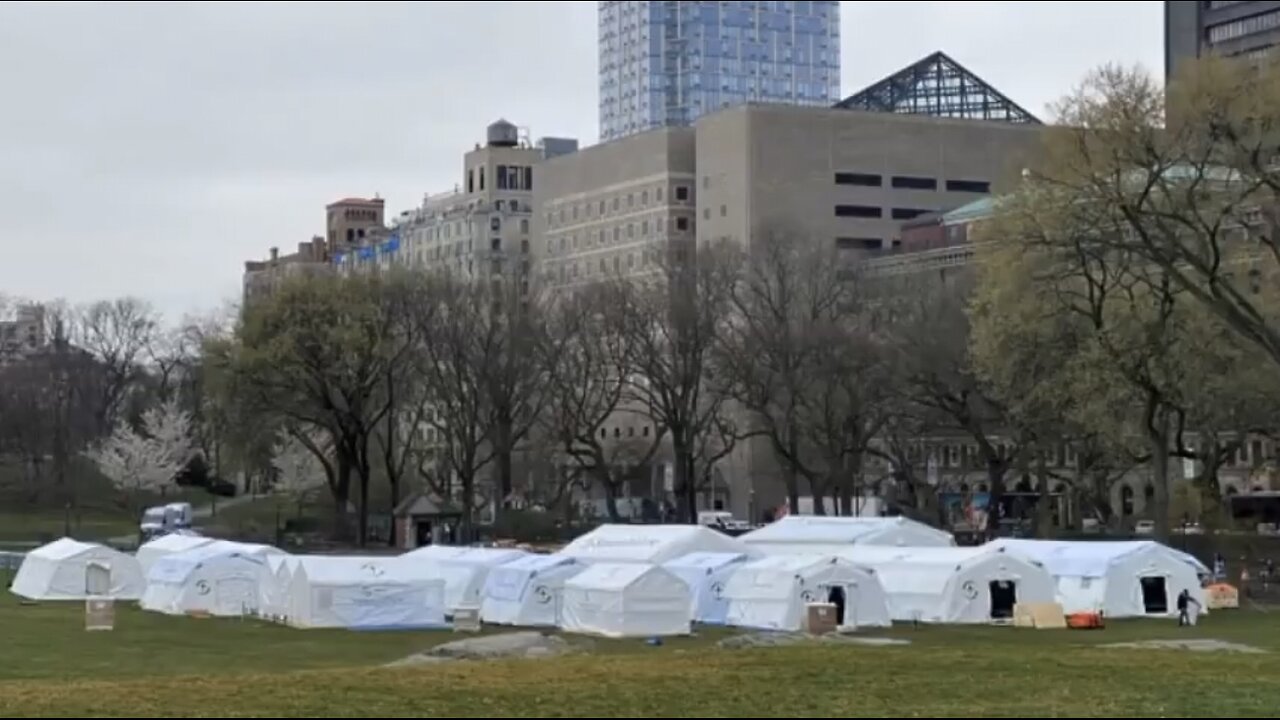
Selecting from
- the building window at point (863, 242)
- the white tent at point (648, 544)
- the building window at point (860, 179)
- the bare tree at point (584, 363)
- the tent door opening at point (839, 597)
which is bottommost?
the tent door opening at point (839, 597)

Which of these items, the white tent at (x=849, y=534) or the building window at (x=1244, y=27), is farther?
the building window at (x=1244, y=27)

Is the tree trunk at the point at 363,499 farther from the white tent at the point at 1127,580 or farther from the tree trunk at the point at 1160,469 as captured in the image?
the white tent at the point at 1127,580

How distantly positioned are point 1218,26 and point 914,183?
2885 cm

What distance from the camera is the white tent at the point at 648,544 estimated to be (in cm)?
6569

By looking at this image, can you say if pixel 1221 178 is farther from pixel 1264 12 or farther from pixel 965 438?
pixel 1264 12

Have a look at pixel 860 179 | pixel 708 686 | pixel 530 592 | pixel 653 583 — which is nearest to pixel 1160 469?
pixel 653 583

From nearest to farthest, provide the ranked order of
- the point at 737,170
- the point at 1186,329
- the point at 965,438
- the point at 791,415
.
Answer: the point at 1186,329, the point at 791,415, the point at 965,438, the point at 737,170

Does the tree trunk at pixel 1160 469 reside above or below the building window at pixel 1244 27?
below

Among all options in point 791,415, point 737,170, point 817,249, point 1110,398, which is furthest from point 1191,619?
point 737,170

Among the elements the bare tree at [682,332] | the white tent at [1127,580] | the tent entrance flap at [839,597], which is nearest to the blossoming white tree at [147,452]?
the bare tree at [682,332]

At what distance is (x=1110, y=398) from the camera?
2657 inches

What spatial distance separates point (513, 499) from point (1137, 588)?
68.0 meters

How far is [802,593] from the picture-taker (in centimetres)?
5803

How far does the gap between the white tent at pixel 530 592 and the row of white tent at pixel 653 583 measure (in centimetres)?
5
